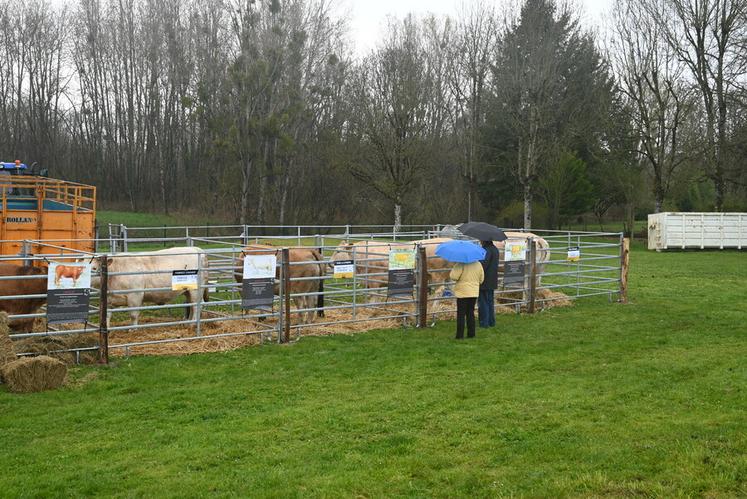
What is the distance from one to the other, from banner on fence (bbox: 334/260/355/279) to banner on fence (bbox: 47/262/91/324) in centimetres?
415

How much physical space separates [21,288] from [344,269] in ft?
16.1

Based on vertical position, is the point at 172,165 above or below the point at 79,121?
below

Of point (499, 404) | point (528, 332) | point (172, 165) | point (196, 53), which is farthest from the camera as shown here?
point (172, 165)

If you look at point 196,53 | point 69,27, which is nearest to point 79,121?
point 69,27

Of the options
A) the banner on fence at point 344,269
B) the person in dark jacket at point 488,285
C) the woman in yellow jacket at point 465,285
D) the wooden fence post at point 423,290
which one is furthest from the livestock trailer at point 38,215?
the person in dark jacket at point 488,285

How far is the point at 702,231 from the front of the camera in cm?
3444

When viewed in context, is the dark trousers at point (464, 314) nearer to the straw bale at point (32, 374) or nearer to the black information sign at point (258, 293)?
the black information sign at point (258, 293)

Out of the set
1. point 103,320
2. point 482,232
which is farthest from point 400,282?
point 103,320

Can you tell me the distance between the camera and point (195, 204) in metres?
50.8

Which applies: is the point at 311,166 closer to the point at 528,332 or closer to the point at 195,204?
the point at 195,204

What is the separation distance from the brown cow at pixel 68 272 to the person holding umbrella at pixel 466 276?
17.3 feet

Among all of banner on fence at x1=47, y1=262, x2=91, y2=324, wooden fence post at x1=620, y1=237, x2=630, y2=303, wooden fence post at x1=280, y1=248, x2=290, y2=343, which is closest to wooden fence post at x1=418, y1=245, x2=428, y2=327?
wooden fence post at x1=280, y1=248, x2=290, y2=343

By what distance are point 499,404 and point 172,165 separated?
1894 inches

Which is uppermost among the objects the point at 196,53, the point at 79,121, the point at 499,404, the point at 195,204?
the point at 196,53
